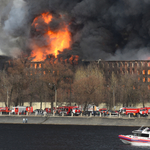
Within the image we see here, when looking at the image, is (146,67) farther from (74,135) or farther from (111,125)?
(74,135)

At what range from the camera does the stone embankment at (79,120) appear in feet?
327

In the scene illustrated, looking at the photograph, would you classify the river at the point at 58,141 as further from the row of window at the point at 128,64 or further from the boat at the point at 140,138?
the row of window at the point at 128,64

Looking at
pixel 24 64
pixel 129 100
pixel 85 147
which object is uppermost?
pixel 24 64

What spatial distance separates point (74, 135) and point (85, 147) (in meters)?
17.8

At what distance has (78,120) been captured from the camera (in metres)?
104

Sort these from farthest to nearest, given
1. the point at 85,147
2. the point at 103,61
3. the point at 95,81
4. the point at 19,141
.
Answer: the point at 103,61 < the point at 95,81 < the point at 19,141 < the point at 85,147

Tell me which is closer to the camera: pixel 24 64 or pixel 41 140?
pixel 41 140

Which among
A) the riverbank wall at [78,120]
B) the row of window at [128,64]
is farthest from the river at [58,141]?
the row of window at [128,64]

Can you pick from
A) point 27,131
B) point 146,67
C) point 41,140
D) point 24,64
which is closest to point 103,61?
point 146,67

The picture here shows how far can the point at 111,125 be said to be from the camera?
329 ft

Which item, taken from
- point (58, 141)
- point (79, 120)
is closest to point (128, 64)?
point (79, 120)

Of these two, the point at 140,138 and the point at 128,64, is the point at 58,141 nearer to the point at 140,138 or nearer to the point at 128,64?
the point at 140,138

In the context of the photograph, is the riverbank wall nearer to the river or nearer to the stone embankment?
the stone embankment

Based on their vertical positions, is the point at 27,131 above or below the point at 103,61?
below
